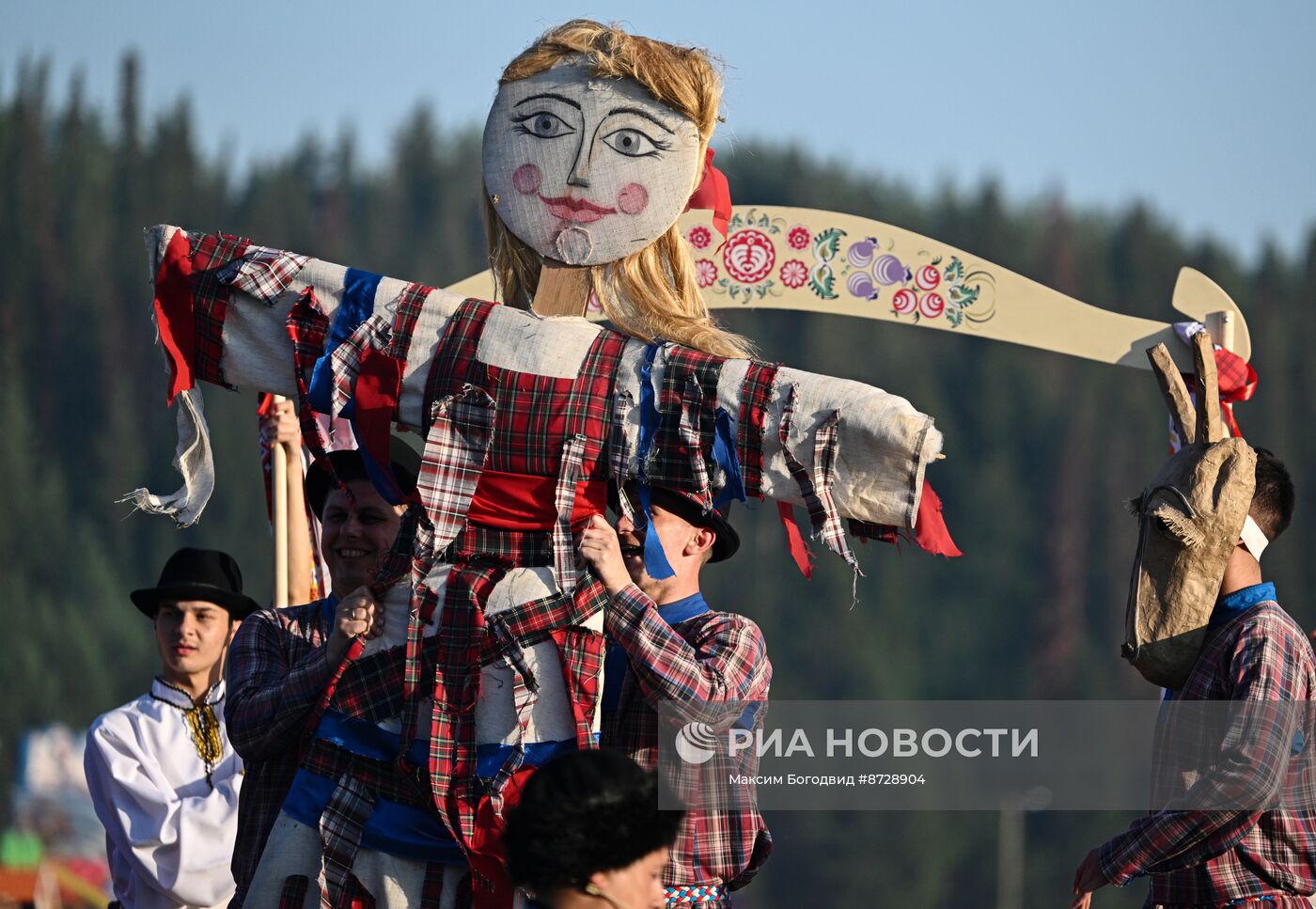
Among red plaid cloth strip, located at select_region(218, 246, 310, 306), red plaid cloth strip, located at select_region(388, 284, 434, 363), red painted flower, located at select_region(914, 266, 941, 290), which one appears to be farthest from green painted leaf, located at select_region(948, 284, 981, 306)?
red plaid cloth strip, located at select_region(218, 246, 310, 306)

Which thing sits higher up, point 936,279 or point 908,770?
point 936,279

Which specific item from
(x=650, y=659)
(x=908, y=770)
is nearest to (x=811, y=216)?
(x=908, y=770)

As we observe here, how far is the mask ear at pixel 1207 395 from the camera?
3.18 meters

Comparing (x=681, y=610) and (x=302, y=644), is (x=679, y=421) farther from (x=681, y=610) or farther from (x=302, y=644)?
(x=302, y=644)

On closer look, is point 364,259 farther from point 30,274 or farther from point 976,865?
point 976,865

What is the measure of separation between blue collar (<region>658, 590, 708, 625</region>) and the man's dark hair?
3.58ft

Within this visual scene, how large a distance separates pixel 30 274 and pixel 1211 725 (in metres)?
17.6

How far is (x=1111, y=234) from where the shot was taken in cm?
2309

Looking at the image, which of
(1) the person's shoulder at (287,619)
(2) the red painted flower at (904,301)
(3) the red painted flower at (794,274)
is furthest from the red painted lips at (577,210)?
(2) the red painted flower at (904,301)

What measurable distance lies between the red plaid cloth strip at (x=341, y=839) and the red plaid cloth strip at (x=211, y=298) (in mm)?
716

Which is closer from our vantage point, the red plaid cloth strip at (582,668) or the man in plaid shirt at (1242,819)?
the red plaid cloth strip at (582,668)

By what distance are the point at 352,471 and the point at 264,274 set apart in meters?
0.53

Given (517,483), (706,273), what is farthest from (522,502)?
(706,273)

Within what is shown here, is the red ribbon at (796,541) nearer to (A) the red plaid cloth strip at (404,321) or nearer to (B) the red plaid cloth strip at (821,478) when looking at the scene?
(B) the red plaid cloth strip at (821,478)
